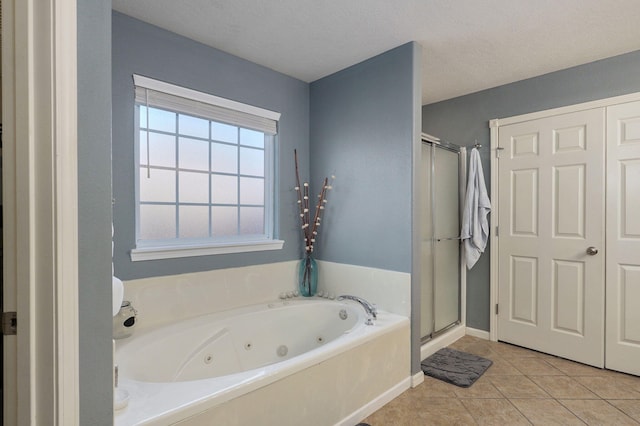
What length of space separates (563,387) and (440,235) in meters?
1.35

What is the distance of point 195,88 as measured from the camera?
227cm

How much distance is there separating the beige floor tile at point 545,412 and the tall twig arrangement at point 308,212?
181cm

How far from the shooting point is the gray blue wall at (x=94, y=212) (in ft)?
3.10

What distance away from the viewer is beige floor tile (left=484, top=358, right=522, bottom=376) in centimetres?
242

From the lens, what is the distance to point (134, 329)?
1.96m

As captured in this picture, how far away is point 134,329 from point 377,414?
1.55 meters

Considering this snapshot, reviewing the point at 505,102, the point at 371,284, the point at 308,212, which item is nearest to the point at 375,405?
the point at 371,284

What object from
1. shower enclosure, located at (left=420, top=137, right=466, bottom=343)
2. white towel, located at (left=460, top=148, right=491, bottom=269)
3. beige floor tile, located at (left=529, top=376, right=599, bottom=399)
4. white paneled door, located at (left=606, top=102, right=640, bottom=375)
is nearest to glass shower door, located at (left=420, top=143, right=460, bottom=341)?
shower enclosure, located at (left=420, top=137, right=466, bottom=343)

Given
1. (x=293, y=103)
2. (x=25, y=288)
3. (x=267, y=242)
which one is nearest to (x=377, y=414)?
(x=267, y=242)

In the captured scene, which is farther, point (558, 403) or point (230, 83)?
point (230, 83)

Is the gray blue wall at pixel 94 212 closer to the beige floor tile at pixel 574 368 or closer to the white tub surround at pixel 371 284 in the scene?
the white tub surround at pixel 371 284

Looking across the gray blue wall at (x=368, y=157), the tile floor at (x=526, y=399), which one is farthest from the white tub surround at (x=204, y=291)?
the tile floor at (x=526, y=399)

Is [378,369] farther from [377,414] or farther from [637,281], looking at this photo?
[637,281]

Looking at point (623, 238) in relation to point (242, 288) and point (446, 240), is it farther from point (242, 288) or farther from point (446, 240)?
point (242, 288)
